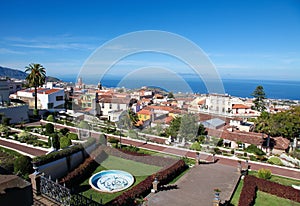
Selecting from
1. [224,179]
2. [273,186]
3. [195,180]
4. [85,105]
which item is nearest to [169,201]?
[195,180]

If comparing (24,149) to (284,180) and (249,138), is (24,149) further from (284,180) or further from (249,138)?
(249,138)

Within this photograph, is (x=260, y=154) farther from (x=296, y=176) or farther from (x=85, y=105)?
(x=85, y=105)

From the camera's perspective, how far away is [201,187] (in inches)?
354

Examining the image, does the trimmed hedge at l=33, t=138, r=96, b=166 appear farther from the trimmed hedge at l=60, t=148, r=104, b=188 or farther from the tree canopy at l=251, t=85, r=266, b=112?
the tree canopy at l=251, t=85, r=266, b=112

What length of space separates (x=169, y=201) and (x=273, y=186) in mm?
4953

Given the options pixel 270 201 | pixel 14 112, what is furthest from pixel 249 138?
pixel 14 112

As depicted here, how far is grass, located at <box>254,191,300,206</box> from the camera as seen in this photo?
8406 mm

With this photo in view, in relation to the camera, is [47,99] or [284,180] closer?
[284,180]

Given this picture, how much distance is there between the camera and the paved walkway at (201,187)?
7.88 m

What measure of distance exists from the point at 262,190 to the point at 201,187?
9.56 ft

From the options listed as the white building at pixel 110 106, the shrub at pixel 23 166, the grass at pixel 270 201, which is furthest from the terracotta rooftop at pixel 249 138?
the shrub at pixel 23 166

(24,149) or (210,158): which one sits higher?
(24,149)

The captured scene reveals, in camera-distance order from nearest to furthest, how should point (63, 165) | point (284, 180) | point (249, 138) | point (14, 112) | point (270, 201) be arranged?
point (270, 201) < point (63, 165) < point (284, 180) < point (249, 138) < point (14, 112)

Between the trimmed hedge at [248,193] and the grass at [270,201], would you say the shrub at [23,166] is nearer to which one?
the trimmed hedge at [248,193]
